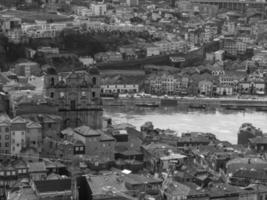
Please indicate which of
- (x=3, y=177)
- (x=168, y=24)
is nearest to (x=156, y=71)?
(x=168, y=24)

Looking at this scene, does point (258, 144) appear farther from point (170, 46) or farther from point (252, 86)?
point (170, 46)

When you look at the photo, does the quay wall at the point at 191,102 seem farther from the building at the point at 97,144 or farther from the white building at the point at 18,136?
the white building at the point at 18,136

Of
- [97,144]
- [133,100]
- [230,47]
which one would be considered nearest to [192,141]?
[97,144]

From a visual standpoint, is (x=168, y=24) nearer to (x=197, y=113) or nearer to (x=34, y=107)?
(x=197, y=113)

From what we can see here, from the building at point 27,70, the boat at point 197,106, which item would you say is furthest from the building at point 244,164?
the building at point 27,70

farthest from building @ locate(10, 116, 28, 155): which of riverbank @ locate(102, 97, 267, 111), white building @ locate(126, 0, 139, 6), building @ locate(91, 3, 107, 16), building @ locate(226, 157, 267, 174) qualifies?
white building @ locate(126, 0, 139, 6)
